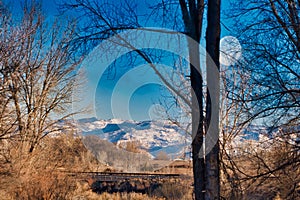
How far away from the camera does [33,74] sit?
9.86 metres

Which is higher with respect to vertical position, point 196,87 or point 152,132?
point 196,87

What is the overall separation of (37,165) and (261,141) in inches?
253

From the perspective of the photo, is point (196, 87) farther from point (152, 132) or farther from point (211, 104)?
point (152, 132)

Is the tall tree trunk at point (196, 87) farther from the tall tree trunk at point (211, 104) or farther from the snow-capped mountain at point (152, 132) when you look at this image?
the snow-capped mountain at point (152, 132)

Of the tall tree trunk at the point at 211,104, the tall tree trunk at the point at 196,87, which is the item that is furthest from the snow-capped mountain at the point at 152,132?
the tall tree trunk at the point at 211,104

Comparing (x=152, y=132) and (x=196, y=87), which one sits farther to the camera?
(x=152, y=132)

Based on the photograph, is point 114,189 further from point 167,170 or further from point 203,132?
point 203,132

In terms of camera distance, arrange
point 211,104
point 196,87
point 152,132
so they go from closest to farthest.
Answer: point 211,104 → point 196,87 → point 152,132

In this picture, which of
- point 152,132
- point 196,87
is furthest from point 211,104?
point 152,132

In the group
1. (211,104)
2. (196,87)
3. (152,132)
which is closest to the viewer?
(211,104)

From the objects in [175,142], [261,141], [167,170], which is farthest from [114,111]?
[167,170]

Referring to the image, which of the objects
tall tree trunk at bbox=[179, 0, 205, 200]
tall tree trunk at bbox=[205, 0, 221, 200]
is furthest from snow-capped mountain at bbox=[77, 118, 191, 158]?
tall tree trunk at bbox=[205, 0, 221, 200]

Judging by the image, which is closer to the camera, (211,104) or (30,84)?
(211,104)

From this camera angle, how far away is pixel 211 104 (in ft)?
10.0
